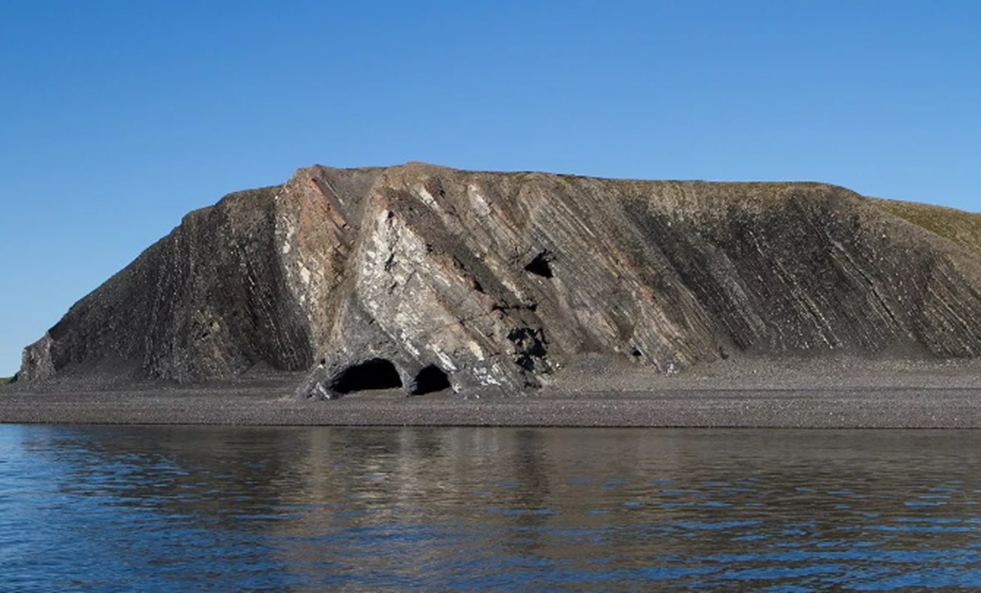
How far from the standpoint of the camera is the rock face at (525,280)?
7150cm

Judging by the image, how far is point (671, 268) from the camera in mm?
81250

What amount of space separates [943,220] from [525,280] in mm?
37523

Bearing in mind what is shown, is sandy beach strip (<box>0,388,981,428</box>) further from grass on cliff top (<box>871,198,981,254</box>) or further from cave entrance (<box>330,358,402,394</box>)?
grass on cliff top (<box>871,198,981,254</box>)

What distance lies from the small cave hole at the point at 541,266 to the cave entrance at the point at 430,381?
10235 millimetres

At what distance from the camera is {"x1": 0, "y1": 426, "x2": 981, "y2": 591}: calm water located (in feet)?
62.6

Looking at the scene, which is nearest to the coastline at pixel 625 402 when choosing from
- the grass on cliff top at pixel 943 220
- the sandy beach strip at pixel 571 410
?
the sandy beach strip at pixel 571 410

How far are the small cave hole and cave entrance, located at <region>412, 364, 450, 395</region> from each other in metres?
10.2

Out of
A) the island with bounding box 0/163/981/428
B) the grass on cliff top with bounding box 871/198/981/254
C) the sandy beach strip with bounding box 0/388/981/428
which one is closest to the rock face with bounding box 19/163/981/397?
the island with bounding box 0/163/981/428

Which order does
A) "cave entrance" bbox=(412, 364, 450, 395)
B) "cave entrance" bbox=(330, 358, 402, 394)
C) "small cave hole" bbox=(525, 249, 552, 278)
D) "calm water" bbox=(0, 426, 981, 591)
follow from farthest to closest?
1. "small cave hole" bbox=(525, 249, 552, 278)
2. "cave entrance" bbox=(330, 358, 402, 394)
3. "cave entrance" bbox=(412, 364, 450, 395)
4. "calm water" bbox=(0, 426, 981, 591)

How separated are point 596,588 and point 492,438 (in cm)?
2963

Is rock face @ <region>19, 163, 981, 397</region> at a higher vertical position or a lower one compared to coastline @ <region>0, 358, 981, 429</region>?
higher

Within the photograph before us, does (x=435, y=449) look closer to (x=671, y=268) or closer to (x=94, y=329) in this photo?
(x=671, y=268)

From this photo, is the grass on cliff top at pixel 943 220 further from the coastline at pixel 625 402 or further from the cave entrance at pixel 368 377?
the cave entrance at pixel 368 377

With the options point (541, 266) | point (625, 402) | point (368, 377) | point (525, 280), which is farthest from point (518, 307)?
point (625, 402)
